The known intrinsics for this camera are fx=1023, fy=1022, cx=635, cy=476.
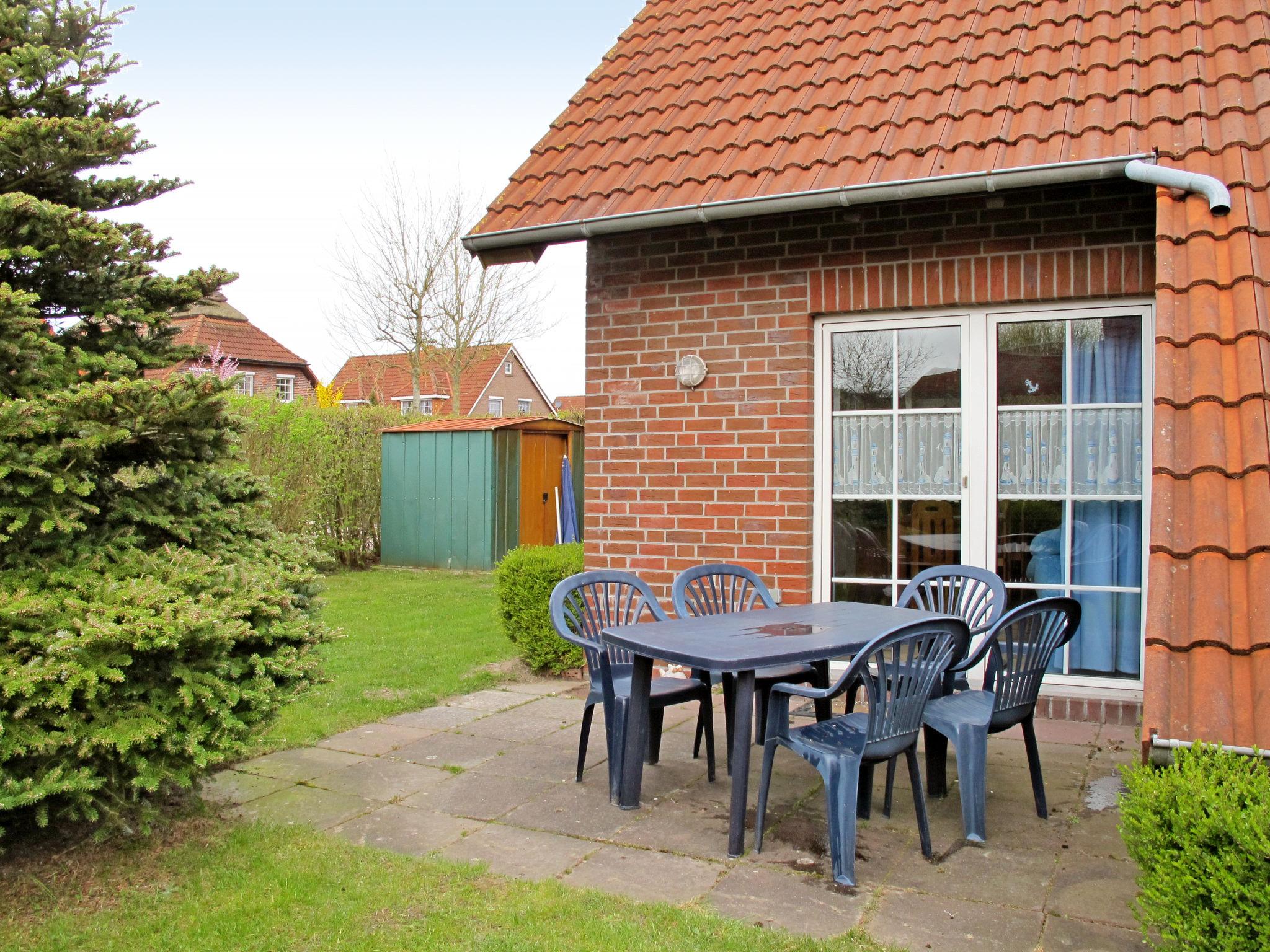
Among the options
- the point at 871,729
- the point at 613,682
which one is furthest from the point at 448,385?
the point at 871,729

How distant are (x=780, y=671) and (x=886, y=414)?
6.02 feet

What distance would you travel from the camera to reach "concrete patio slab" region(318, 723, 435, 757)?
517 centimetres

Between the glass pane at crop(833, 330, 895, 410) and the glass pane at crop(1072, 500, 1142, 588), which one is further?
the glass pane at crop(833, 330, 895, 410)

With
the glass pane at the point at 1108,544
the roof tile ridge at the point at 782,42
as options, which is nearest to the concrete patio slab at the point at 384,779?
the glass pane at the point at 1108,544

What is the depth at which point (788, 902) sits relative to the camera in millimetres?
3326

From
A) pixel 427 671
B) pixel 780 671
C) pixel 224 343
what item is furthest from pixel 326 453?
pixel 224 343

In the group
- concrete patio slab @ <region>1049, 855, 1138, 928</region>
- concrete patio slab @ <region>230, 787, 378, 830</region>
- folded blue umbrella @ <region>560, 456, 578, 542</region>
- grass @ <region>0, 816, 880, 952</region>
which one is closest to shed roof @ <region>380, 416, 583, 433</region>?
folded blue umbrella @ <region>560, 456, 578, 542</region>

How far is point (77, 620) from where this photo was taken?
3.14m

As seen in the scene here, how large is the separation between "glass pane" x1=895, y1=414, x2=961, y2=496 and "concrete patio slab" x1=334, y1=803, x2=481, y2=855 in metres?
3.12

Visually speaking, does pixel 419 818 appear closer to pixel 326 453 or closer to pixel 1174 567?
pixel 1174 567

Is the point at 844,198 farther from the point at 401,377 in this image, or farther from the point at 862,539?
the point at 401,377

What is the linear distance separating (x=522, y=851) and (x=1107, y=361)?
3.92 m

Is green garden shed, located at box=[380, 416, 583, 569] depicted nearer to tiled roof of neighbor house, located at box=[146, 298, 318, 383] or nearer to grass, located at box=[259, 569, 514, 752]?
grass, located at box=[259, 569, 514, 752]

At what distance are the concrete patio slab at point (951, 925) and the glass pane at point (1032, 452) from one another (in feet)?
9.25
